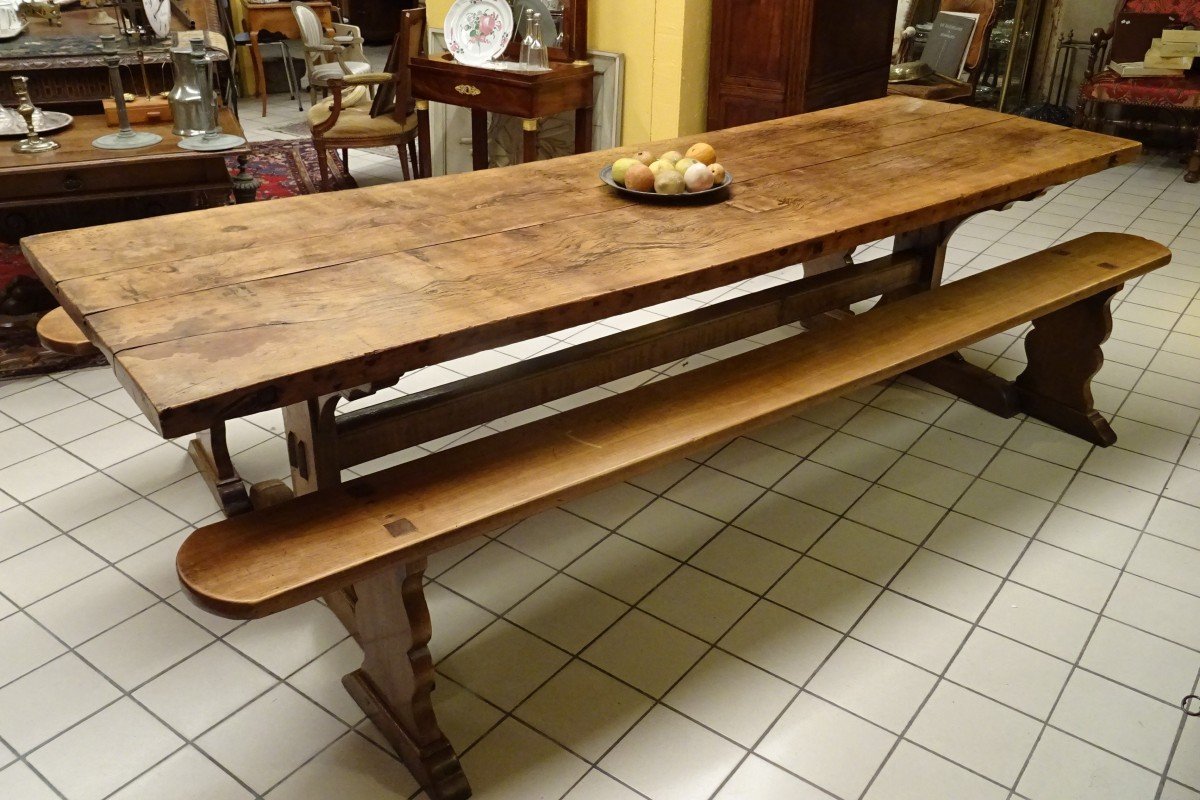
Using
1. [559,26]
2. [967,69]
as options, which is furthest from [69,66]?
[967,69]

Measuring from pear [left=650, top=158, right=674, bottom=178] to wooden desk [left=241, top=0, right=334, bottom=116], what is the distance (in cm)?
574

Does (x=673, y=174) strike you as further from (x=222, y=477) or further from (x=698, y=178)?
(x=222, y=477)

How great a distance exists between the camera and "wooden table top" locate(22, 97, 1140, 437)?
1.74 metres

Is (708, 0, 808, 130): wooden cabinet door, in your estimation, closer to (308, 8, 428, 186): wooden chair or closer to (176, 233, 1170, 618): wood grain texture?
(308, 8, 428, 186): wooden chair

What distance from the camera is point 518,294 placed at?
1.99m

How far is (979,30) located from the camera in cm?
673

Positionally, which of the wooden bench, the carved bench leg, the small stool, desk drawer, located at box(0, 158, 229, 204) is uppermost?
desk drawer, located at box(0, 158, 229, 204)

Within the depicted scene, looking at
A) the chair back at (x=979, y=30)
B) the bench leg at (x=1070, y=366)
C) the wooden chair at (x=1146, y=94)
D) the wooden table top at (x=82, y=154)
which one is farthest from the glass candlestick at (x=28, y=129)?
the wooden chair at (x=1146, y=94)

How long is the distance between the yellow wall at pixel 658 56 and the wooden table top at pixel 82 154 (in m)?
1.84

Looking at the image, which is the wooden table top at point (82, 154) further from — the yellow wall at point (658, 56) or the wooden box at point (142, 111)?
the yellow wall at point (658, 56)

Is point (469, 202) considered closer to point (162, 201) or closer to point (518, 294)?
point (518, 294)

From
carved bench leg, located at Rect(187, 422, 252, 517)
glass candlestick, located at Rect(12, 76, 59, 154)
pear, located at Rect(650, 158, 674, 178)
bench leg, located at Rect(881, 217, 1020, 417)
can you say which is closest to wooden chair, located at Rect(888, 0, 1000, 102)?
bench leg, located at Rect(881, 217, 1020, 417)

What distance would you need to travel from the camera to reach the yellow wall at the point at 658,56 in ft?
15.0

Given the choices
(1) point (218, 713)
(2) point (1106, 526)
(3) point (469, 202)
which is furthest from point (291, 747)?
(2) point (1106, 526)
